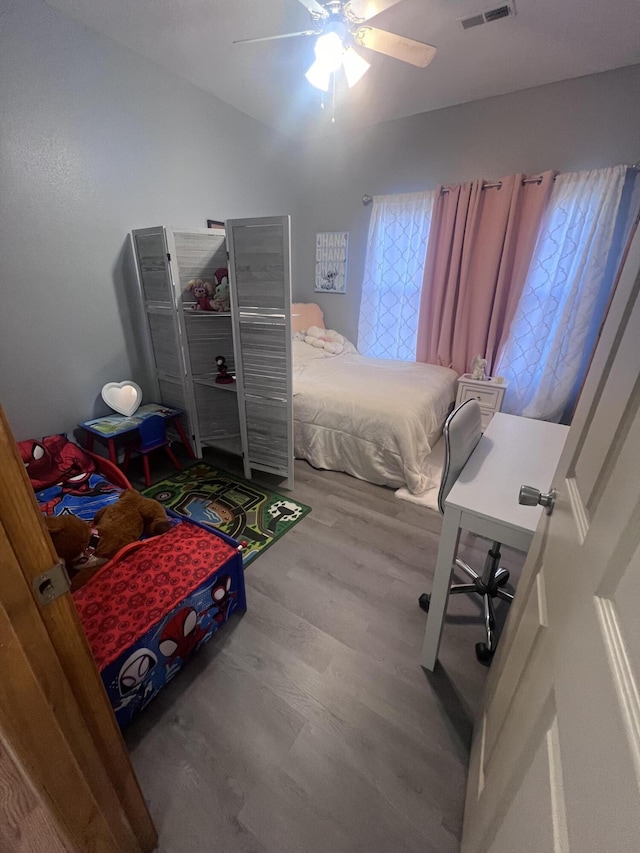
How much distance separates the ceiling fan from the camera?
1705 mm

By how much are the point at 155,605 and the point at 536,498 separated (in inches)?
50.8

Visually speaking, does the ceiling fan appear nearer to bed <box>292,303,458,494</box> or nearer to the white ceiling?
the white ceiling

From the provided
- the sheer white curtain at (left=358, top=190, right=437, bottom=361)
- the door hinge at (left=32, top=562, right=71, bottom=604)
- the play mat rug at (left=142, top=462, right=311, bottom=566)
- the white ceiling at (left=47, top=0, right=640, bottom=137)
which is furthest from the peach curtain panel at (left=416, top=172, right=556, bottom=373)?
the door hinge at (left=32, top=562, right=71, bottom=604)

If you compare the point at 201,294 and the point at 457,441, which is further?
the point at 201,294

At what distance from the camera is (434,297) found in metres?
3.52

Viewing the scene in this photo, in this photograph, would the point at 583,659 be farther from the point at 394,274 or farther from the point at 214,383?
the point at 394,274

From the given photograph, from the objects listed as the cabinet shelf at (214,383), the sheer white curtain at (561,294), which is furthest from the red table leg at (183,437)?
the sheer white curtain at (561,294)

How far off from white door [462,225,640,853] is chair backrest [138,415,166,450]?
246 cm

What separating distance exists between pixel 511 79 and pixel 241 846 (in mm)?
4470

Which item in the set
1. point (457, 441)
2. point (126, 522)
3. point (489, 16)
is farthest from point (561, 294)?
point (126, 522)

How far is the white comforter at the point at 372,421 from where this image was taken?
246 centimetres

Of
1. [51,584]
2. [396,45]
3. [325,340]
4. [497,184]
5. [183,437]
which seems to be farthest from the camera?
[325,340]


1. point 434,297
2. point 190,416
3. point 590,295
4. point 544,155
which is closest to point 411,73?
point 544,155

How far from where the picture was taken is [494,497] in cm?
119
